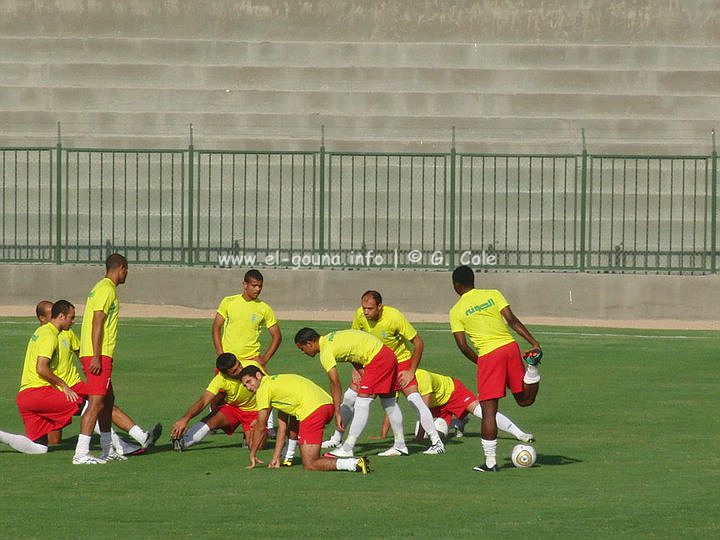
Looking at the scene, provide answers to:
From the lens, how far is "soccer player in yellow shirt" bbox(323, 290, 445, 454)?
1612 cm

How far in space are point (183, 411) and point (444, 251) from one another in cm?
1202

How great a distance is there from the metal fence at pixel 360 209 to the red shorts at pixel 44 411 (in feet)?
43.6

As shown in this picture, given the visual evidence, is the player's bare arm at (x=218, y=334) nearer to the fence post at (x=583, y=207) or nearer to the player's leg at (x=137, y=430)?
the player's leg at (x=137, y=430)

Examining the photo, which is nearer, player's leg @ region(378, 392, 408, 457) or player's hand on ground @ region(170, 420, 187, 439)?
player's leg @ region(378, 392, 408, 457)

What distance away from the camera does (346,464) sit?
48.2 feet

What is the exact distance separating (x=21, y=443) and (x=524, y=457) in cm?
478

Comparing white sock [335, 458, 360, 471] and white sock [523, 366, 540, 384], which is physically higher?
white sock [523, 366, 540, 384]

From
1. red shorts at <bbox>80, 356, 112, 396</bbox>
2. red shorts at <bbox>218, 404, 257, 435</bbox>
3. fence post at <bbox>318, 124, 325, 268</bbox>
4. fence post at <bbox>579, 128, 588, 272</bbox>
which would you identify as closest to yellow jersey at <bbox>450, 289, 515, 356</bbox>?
red shorts at <bbox>218, 404, 257, 435</bbox>

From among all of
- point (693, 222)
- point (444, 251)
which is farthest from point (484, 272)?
point (693, 222)

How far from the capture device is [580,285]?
28891mm

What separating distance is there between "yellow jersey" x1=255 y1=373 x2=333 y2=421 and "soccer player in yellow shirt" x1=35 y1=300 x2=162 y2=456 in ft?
5.12

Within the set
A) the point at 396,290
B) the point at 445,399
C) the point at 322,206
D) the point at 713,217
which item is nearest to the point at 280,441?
the point at 445,399

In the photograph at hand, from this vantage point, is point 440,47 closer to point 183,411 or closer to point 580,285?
point 580,285

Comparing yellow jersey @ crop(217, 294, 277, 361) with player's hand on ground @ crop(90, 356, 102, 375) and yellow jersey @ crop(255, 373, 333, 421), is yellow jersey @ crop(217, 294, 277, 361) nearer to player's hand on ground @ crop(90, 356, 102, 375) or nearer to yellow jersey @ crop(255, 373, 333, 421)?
yellow jersey @ crop(255, 373, 333, 421)
